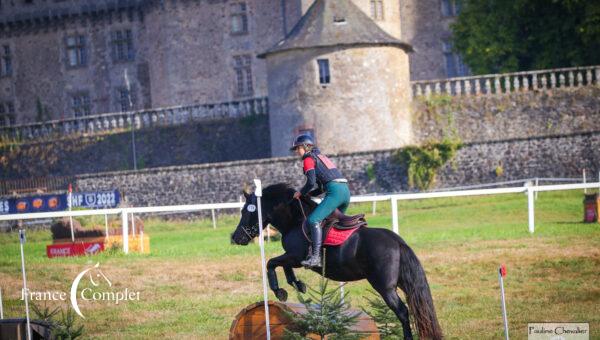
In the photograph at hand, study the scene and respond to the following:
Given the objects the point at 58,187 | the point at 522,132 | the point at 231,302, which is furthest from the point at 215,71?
the point at 231,302

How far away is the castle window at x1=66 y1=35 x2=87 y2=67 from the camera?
68.5 metres

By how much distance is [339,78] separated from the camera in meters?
49.5

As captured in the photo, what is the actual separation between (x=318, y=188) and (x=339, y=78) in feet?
106

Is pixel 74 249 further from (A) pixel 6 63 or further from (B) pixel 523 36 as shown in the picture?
(A) pixel 6 63

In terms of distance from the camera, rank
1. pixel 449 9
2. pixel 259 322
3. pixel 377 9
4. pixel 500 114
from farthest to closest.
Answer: pixel 449 9
pixel 377 9
pixel 500 114
pixel 259 322

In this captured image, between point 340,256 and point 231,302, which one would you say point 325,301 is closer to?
point 340,256

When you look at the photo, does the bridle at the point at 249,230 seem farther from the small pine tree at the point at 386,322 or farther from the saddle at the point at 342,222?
the small pine tree at the point at 386,322

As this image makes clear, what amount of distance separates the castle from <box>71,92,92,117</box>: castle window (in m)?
0.06

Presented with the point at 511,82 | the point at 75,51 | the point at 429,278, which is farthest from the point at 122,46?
the point at 429,278

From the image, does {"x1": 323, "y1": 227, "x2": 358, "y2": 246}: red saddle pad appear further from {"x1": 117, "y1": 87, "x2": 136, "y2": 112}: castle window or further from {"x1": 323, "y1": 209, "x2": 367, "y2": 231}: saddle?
{"x1": 117, "y1": 87, "x2": 136, "y2": 112}: castle window

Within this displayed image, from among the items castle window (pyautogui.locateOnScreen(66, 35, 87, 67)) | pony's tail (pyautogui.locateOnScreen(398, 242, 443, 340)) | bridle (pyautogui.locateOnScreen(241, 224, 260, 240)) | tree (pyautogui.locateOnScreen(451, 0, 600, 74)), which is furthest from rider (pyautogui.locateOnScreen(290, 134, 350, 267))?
castle window (pyautogui.locateOnScreen(66, 35, 87, 67))

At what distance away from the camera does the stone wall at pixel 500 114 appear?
51500mm

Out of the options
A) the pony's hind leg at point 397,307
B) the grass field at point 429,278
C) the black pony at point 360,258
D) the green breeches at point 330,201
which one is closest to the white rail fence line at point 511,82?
the grass field at point 429,278

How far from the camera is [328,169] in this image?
17.2 m
